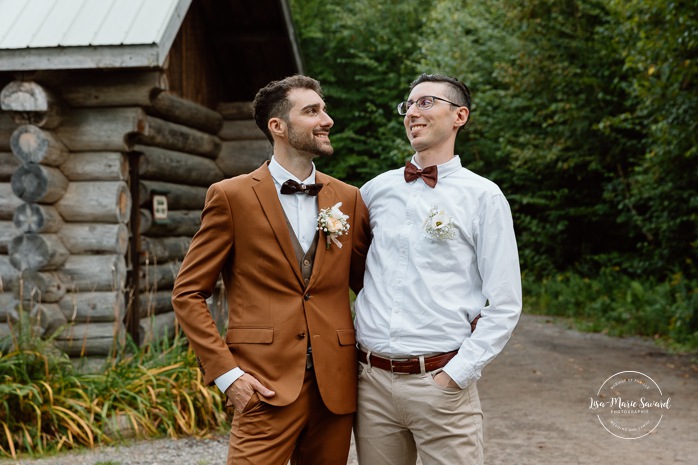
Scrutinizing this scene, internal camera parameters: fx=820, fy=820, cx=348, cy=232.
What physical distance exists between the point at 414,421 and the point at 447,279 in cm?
57

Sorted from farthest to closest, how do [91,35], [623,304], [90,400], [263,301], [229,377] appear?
[623,304] < [91,35] < [90,400] < [263,301] < [229,377]

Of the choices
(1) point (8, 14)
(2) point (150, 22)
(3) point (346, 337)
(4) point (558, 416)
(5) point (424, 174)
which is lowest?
(4) point (558, 416)

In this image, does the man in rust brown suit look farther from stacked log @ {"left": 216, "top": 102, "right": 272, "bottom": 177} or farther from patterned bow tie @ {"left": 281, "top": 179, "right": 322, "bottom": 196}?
stacked log @ {"left": 216, "top": 102, "right": 272, "bottom": 177}

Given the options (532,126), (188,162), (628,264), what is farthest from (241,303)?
(532,126)

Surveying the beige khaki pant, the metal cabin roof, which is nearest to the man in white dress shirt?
the beige khaki pant

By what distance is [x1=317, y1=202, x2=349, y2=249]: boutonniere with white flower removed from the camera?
328 cm

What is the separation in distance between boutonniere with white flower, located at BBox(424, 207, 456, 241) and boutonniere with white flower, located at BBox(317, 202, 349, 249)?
1.10 feet

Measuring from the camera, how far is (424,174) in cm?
341

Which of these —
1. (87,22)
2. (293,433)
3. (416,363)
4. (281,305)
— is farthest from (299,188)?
(87,22)

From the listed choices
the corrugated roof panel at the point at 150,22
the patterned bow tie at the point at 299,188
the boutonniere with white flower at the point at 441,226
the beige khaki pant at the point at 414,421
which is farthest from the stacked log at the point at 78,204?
Answer: the boutonniere with white flower at the point at 441,226

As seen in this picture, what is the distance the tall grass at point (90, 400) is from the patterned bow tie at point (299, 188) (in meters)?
3.05

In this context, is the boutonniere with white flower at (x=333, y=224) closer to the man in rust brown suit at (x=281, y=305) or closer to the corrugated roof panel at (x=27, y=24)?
the man in rust brown suit at (x=281, y=305)

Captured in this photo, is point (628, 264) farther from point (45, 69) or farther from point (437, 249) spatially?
point (437, 249)

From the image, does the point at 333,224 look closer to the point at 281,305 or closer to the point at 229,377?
the point at 281,305
